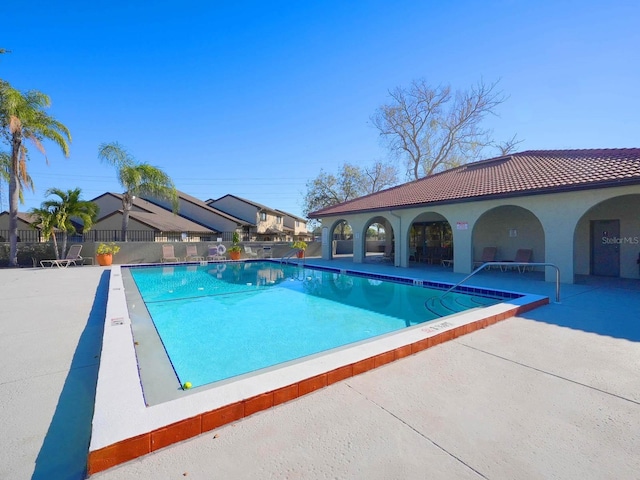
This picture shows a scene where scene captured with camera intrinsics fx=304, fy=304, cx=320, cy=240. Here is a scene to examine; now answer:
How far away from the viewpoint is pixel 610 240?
448 inches

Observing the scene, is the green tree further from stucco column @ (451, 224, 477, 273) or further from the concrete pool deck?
the concrete pool deck

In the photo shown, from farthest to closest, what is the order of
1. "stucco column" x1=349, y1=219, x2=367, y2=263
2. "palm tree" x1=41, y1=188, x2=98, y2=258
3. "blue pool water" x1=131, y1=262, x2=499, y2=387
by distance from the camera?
"stucco column" x1=349, y1=219, x2=367, y2=263
"palm tree" x1=41, y1=188, x2=98, y2=258
"blue pool water" x1=131, y1=262, x2=499, y2=387

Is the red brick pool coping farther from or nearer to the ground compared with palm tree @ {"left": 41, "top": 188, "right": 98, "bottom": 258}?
nearer to the ground

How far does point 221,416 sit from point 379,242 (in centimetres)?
2825

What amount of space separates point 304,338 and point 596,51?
15273 mm

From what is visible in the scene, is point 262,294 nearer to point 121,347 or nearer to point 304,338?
point 304,338

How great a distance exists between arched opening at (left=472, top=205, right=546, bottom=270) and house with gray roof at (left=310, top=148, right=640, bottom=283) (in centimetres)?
4

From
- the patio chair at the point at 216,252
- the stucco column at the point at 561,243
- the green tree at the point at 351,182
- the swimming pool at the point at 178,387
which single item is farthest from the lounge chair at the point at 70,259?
the green tree at the point at 351,182

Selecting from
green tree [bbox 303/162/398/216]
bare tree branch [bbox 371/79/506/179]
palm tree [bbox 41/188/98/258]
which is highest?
bare tree branch [bbox 371/79/506/179]

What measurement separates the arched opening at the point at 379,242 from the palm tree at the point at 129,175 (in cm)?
1389

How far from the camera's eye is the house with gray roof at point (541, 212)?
31.4 feet

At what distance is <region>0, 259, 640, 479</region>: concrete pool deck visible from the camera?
2.04m

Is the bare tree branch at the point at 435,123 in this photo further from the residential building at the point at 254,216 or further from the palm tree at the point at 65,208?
the palm tree at the point at 65,208

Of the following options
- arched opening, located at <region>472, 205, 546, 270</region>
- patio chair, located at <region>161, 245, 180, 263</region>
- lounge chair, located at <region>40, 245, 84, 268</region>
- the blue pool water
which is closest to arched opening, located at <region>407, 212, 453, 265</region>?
arched opening, located at <region>472, 205, 546, 270</region>
